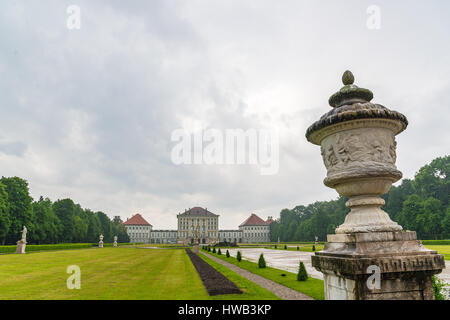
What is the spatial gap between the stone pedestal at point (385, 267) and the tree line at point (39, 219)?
48.6m

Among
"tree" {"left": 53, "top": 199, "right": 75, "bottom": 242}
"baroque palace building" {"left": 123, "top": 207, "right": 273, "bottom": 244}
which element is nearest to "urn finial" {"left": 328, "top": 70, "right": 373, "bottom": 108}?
"tree" {"left": 53, "top": 199, "right": 75, "bottom": 242}

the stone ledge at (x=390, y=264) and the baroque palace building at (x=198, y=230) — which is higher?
the stone ledge at (x=390, y=264)

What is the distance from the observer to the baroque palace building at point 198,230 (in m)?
123

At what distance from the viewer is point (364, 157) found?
2.79 m

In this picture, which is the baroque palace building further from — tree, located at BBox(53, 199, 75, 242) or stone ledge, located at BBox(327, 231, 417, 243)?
stone ledge, located at BBox(327, 231, 417, 243)

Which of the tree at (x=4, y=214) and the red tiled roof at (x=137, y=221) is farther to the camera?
the red tiled roof at (x=137, y=221)

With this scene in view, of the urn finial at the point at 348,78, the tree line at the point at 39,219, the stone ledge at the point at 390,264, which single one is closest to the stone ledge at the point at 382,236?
the stone ledge at the point at 390,264

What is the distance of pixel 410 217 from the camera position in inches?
1957

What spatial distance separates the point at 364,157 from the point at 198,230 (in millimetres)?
123639

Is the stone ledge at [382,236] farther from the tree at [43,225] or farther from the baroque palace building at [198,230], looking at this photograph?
the baroque palace building at [198,230]

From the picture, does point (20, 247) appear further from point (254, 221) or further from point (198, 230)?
point (254, 221)

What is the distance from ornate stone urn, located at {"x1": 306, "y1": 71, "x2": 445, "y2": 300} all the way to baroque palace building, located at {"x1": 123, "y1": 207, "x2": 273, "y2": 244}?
121m
